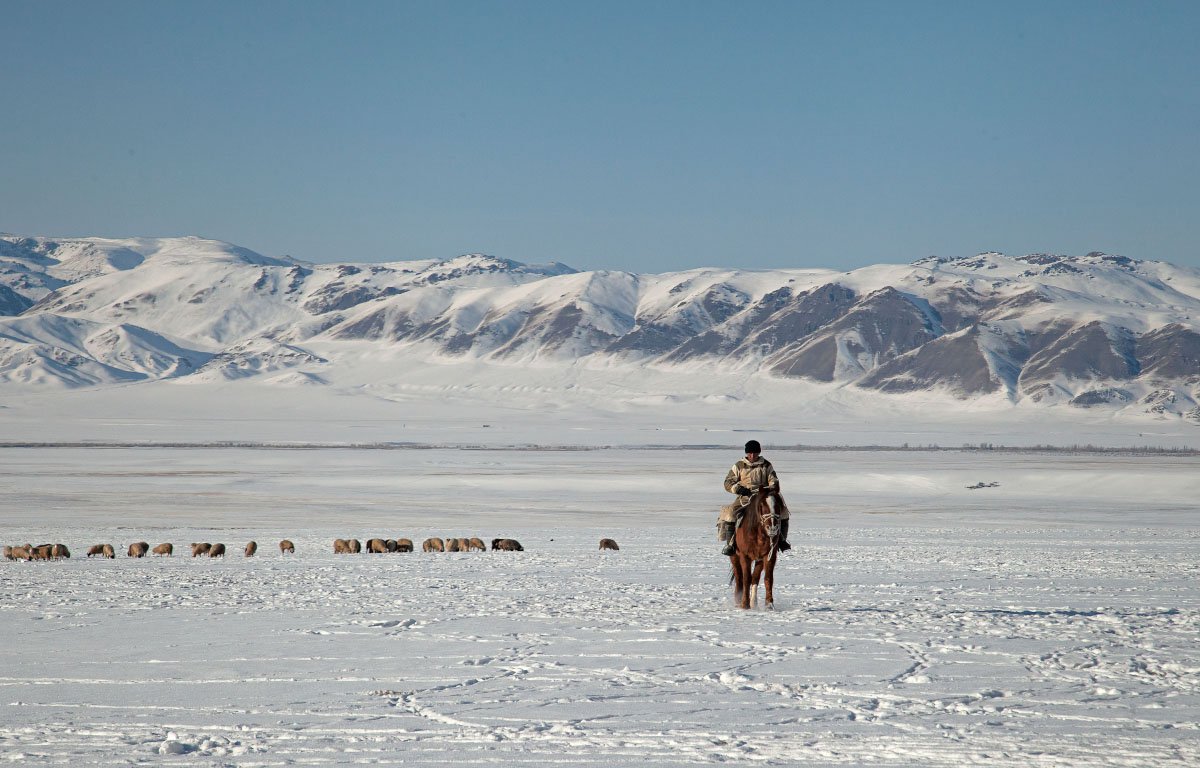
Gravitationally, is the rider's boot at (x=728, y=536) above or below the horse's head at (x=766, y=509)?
below

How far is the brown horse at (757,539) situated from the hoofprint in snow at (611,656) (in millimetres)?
517

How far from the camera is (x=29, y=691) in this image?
29.8 ft

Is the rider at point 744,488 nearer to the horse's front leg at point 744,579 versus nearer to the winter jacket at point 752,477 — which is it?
the winter jacket at point 752,477

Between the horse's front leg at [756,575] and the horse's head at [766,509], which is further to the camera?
the horse's front leg at [756,575]

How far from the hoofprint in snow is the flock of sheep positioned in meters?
0.51

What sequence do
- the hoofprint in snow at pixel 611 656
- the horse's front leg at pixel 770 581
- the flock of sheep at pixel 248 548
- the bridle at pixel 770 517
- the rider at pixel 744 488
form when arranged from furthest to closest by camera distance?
the flock of sheep at pixel 248 548
the horse's front leg at pixel 770 581
the rider at pixel 744 488
the bridle at pixel 770 517
the hoofprint in snow at pixel 611 656

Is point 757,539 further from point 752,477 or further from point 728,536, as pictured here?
point 752,477

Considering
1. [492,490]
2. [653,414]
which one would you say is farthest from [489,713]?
[653,414]

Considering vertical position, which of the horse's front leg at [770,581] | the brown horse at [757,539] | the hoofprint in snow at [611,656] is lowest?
the hoofprint in snow at [611,656]

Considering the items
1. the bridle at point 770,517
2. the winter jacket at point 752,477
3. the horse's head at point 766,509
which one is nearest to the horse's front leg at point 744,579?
the bridle at point 770,517

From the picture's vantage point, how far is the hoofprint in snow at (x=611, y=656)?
7582 millimetres

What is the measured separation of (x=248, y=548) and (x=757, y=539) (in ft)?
43.9

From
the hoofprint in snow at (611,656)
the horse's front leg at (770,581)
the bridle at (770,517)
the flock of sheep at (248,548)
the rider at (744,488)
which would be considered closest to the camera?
the hoofprint in snow at (611,656)

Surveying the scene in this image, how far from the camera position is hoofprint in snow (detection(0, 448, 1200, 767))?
7.58m
